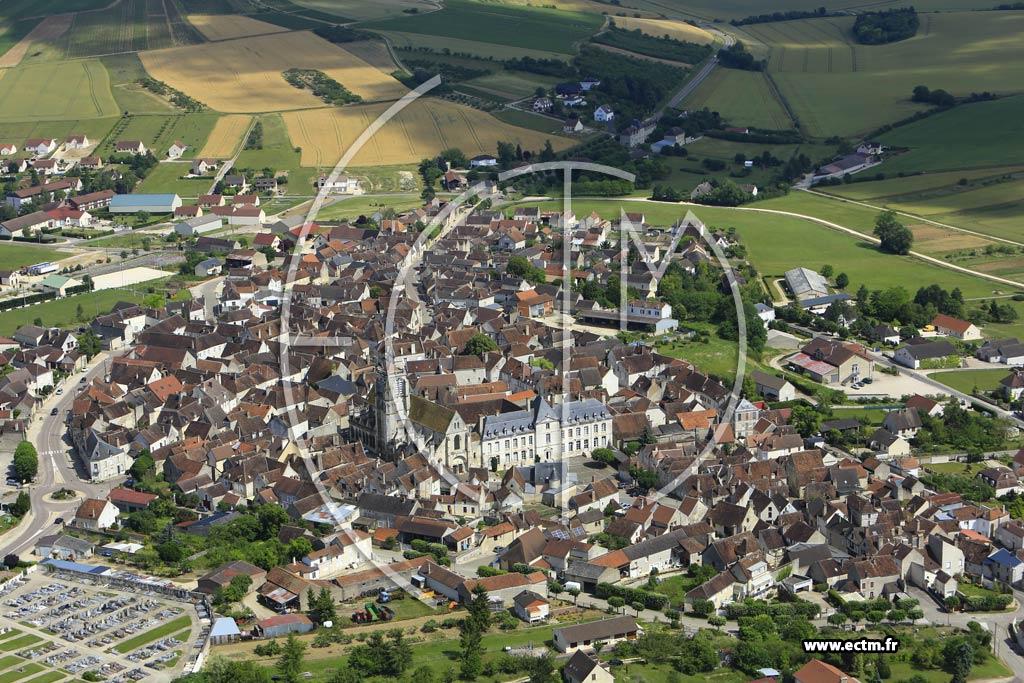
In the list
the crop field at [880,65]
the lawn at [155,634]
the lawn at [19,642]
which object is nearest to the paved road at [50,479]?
the lawn at [19,642]

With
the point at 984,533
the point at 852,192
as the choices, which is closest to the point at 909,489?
the point at 984,533

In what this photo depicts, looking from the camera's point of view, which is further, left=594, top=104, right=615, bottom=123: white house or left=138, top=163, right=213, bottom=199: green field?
left=594, top=104, right=615, bottom=123: white house

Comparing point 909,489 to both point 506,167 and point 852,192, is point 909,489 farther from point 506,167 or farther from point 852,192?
point 506,167

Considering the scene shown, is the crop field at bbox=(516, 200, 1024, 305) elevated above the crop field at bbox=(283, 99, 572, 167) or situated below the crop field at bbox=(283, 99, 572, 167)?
below

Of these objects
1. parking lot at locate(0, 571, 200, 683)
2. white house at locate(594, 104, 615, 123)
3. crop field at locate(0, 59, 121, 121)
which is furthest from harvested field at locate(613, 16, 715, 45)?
parking lot at locate(0, 571, 200, 683)

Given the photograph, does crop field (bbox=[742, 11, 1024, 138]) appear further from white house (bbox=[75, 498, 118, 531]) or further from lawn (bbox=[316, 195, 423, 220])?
white house (bbox=[75, 498, 118, 531])

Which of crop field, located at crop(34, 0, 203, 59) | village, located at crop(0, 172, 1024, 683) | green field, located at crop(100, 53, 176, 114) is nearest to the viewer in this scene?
village, located at crop(0, 172, 1024, 683)
